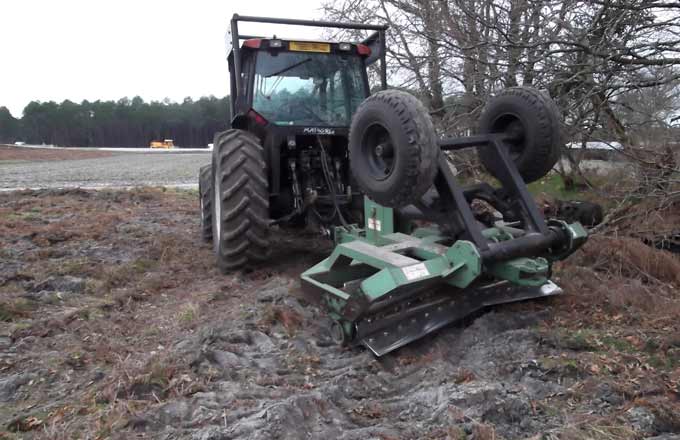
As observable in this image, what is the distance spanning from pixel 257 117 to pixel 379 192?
2.16 meters

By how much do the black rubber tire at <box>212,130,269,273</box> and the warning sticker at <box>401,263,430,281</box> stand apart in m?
2.05

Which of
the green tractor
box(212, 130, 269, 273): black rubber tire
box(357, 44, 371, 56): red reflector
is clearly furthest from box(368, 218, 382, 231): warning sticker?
box(357, 44, 371, 56): red reflector

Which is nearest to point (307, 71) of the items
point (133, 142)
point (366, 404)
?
point (366, 404)

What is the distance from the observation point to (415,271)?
3230 millimetres

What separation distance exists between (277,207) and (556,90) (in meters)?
3.57

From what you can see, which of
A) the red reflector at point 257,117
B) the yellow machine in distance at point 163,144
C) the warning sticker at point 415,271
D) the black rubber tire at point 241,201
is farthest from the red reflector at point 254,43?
the yellow machine in distance at point 163,144

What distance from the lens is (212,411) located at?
2.51 metres

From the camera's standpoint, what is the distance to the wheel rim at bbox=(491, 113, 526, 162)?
13.2ft

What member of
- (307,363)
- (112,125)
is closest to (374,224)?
(307,363)

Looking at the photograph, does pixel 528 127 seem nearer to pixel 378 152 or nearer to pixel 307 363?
pixel 378 152

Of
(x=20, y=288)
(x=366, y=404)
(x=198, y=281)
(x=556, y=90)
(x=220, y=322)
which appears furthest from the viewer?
(x=556, y=90)

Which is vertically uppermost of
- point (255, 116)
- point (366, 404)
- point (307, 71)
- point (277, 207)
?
point (307, 71)

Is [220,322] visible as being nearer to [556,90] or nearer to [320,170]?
[320,170]

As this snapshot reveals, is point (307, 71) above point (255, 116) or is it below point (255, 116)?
above
